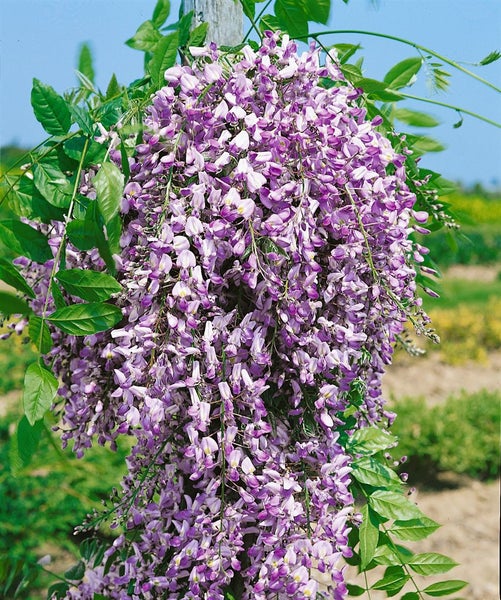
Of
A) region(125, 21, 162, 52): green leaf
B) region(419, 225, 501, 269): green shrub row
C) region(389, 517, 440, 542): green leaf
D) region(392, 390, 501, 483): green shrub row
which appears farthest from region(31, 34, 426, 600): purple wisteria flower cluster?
region(419, 225, 501, 269): green shrub row

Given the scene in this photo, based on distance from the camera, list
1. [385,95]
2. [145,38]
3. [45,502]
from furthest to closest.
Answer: [45,502]
[145,38]
[385,95]

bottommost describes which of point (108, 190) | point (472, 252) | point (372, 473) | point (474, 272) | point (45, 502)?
point (45, 502)

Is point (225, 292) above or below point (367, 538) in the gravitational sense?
above

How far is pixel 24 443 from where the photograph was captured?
4.02 ft

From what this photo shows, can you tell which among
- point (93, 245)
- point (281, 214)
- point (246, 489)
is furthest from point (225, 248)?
point (246, 489)

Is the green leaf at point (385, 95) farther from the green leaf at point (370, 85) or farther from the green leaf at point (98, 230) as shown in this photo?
the green leaf at point (98, 230)

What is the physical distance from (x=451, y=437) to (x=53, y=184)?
14.2 ft

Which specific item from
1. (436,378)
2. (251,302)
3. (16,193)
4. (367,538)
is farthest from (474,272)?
(16,193)

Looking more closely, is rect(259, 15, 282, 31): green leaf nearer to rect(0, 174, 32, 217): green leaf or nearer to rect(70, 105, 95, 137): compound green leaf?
rect(70, 105, 95, 137): compound green leaf

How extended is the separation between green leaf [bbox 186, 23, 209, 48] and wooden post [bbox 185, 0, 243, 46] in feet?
0.39

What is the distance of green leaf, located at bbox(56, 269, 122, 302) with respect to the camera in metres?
1.25

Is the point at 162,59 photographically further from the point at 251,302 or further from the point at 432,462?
the point at 432,462

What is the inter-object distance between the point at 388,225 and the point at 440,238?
654 inches

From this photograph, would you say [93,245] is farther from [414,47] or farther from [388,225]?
[414,47]
